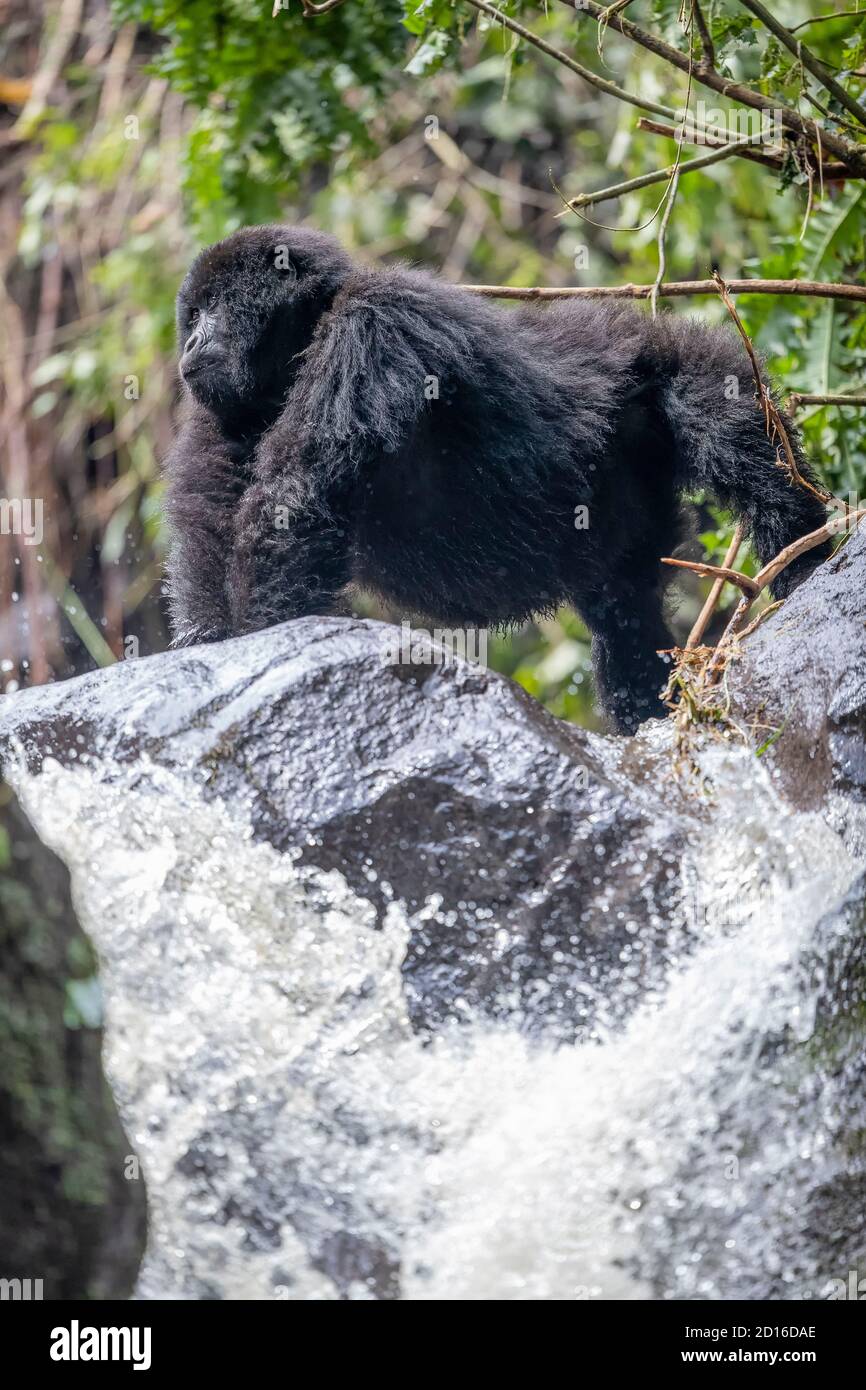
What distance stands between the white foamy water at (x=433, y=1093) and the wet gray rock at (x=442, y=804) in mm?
63

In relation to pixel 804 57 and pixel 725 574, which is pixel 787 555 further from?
pixel 804 57

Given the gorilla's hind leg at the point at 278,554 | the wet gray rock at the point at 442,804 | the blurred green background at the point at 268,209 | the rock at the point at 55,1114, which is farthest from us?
the rock at the point at 55,1114

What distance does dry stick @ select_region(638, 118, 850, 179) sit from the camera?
390cm

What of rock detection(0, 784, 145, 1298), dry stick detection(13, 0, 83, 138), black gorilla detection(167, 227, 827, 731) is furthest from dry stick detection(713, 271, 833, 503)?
dry stick detection(13, 0, 83, 138)

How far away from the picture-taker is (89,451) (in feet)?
24.6

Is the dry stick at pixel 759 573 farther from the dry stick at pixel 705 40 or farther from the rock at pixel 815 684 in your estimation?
the dry stick at pixel 705 40

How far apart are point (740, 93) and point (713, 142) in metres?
0.15

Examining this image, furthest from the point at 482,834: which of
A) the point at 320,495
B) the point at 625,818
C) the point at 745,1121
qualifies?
the point at 320,495

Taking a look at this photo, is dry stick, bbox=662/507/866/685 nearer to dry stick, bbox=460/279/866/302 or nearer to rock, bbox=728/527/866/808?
rock, bbox=728/527/866/808

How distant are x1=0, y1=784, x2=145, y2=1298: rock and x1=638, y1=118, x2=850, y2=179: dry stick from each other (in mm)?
4734

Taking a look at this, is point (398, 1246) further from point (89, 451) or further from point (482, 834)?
point (89, 451)

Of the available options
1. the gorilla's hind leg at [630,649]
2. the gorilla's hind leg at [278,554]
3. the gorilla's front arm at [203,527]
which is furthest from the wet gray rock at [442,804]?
the gorilla's hind leg at [630,649]

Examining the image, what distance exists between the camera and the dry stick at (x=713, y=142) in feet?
12.8

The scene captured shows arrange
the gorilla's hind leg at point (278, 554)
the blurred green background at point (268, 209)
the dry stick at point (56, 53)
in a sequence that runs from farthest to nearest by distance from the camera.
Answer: the dry stick at point (56, 53) → the blurred green background at point (268, 209) → the gorilla's hind leg at point (278, 554)
